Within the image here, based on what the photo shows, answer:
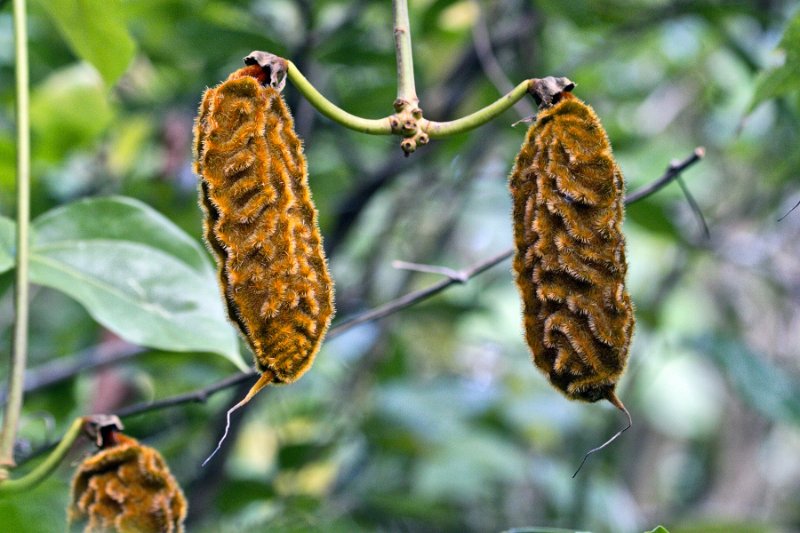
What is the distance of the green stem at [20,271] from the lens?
0.78 meters

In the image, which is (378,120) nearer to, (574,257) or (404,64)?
→ (404,64)

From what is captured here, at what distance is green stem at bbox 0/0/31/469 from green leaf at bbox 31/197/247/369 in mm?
126

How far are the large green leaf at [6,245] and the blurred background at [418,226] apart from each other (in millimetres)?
227

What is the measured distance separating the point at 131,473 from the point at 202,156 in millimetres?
261

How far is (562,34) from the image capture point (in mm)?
Result: 2643

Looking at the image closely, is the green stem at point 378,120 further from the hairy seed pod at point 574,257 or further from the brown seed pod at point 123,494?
the brown seed pod at point 123,494

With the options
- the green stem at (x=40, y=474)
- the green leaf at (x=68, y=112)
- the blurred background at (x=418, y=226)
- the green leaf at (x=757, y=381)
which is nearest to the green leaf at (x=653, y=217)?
the blurred background at (x=418, y=226)

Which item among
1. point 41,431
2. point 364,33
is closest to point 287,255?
point 41,431

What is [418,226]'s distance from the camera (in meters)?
2.53

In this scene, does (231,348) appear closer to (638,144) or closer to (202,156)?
(202,156)

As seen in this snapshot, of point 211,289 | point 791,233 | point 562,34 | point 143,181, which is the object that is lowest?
point 211,289

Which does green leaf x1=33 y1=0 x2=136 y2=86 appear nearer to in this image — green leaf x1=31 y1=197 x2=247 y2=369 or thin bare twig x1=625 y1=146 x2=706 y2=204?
green leaf x1=31 y1=197 x2=247 y2=369

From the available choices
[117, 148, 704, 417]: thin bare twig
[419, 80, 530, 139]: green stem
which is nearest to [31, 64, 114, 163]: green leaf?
[117, 148, 704, 417]: thin bare twig

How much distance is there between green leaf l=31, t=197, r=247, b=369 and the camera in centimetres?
97
